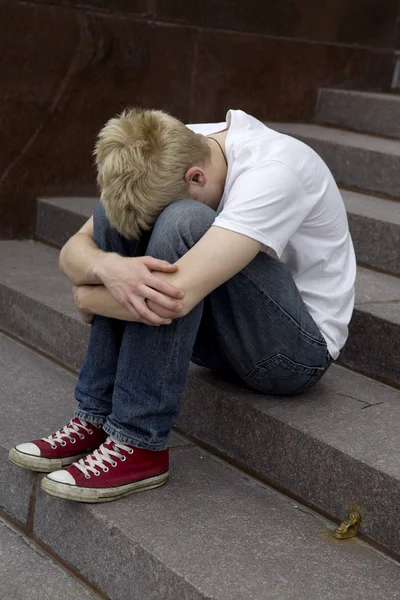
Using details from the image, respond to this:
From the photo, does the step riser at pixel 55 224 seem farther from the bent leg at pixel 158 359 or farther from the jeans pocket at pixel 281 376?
the bent leg at pixel 158 359

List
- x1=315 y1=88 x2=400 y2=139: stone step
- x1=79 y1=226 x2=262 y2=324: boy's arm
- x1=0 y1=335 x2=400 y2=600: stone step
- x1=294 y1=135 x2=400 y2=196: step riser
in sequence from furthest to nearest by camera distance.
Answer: x1=315 y1=88 x2=400 y2=139: stone step
x1=294 y1=135 x2=400 y2=196: step riser
x1=79 y1=226 x2=262 y2=324: boy's arm
x1=0 y1=335 x2=400 y2=600: stone step

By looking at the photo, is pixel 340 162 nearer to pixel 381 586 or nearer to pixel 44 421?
pixel 44 421

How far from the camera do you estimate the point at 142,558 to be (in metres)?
2.10

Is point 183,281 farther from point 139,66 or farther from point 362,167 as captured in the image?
point 139,66

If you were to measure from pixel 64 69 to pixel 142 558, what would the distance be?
267cm

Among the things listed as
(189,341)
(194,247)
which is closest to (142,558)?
(189,341)

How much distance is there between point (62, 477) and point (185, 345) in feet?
1.45

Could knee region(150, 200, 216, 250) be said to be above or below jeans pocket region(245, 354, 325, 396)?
above

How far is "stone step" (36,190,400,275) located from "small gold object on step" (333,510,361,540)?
4.25ft

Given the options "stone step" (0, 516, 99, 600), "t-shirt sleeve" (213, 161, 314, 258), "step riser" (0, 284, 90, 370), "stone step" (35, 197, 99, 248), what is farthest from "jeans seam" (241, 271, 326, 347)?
"stone step" (35, 197, 99, 248)

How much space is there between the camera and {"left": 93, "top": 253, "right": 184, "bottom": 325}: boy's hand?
2.10 meters

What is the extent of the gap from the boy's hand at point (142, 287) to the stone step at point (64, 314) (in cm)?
87

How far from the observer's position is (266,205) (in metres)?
2.16

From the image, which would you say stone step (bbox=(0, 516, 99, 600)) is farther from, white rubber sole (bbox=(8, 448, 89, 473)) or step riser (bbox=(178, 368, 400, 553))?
step riser (bbox=(178, 368, 400, 553))
